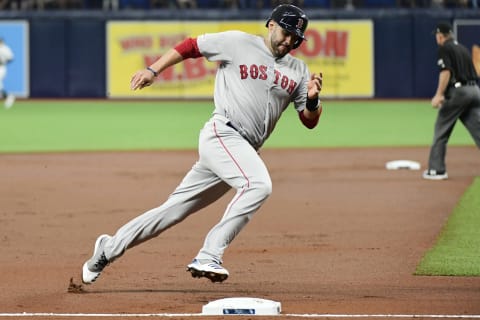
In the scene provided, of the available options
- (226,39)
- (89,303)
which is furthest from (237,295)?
(226,39)

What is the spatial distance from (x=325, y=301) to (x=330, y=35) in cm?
2825

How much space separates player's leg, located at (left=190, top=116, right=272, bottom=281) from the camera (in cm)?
771

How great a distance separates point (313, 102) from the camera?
794 cm

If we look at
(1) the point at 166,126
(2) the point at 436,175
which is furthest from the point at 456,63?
(1) the point at 166,126

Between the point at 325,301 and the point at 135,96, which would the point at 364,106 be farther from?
the point at 325,301

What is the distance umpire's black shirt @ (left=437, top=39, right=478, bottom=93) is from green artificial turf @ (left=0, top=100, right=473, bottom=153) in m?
6.00

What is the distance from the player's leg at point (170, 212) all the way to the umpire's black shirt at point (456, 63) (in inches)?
327

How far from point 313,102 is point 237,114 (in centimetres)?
52

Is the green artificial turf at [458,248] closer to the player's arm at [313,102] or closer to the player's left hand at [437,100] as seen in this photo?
the player's arm at [313,102]

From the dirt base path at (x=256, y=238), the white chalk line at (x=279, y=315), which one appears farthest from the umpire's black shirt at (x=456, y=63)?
the white chalk line at (x=279, y=315)

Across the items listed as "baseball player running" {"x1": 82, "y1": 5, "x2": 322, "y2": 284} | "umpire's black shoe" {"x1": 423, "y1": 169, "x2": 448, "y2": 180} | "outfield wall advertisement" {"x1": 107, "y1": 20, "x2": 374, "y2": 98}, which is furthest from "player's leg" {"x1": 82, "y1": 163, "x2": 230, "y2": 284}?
"outfield wall advertisement" {"x1": 107, "y1": 20, "x2": 374, "y2": 98}

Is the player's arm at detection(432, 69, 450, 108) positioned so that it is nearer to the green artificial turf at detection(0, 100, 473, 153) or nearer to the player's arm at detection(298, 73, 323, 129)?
the green artificial turf at detection(0, 100, 473, 153)

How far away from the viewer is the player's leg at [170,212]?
26.1ft

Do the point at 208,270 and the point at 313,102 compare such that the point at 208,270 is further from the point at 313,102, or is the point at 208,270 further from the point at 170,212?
the point at 313,102
